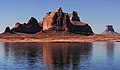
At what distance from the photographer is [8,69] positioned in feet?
171

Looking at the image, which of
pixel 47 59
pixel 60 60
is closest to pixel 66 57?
pixel 47 59

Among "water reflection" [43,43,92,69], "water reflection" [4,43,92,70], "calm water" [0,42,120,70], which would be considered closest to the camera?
"calm water" [0,42,120,70]

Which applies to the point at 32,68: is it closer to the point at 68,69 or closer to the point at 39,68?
the point at 39,68

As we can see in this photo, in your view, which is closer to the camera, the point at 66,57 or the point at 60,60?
the point at 60,60

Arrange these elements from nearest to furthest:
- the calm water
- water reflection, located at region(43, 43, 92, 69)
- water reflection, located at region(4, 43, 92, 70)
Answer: the calm water → water reflection, located at region(4, 43, 92, 70) → water reflection, located at region(43, 43, 92, 69)

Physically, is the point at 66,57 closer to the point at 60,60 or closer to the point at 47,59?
the point at 47,59

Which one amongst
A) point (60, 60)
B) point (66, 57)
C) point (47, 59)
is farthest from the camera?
point (66, 57)

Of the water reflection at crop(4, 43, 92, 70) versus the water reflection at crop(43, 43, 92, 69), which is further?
the water reflection at crop(43, 43, 92, 69)

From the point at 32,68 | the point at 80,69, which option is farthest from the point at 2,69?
the point at 80,69

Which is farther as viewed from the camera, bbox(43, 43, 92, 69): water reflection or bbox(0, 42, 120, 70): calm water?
bbox(43, 43, 92, 69): water reflection

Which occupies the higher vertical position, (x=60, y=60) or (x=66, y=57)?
(x=66, y=57)

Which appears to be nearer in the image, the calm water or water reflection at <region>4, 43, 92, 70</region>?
the calm water

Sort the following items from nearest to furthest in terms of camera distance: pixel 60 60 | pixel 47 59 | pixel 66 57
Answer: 1. pixel 60 60
2. pixel 47 59
3. pixel 66 57

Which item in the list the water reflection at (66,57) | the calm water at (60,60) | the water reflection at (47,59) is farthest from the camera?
the water reflection at (66,57)
